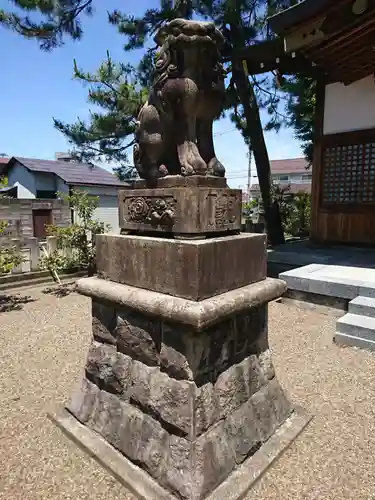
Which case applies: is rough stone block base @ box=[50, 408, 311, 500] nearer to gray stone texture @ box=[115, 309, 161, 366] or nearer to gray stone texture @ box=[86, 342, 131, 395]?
gray stone texture @ box=[86, 342, 131, 395]

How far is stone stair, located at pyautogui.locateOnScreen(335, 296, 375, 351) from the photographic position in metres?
3.73

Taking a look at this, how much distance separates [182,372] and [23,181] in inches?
642

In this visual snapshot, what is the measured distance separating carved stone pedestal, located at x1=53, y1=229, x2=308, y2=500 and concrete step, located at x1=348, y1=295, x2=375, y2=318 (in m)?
2.03

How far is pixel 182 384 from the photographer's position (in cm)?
191

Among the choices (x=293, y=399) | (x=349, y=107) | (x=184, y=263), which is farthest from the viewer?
(x=349, y=107)

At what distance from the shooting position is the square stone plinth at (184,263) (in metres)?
1.86

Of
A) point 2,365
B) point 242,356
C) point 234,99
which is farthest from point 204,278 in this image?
point 234,99

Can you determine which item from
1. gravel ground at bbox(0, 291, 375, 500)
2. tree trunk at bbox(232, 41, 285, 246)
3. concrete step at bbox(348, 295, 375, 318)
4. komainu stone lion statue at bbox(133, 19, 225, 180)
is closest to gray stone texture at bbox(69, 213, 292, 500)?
gravel ground at bbox(0, 291, 375, 500)

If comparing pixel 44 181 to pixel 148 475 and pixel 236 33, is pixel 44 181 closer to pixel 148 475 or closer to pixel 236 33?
pixel 236 33

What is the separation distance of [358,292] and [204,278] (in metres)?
3.36

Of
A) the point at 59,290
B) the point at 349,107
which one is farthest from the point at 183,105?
the point at 349,107

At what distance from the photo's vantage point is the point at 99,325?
241 centimetres

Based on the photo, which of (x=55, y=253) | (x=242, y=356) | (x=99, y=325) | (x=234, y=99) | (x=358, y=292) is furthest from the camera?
(x=234, y=99)

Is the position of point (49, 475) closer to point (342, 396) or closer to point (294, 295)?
point (342, 396)
